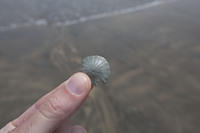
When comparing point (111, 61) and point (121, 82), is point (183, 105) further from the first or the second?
point (111, 61)

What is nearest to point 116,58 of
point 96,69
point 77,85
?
point 96,69

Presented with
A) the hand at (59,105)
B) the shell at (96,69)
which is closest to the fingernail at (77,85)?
the hand at (59,105)

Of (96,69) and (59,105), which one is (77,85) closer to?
(59,105)

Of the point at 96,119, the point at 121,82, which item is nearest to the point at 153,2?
the point at 121,82

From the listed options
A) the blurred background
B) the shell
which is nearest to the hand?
the shell

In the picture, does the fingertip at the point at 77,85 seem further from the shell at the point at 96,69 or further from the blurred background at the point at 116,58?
the blurred background at the point at 116,58

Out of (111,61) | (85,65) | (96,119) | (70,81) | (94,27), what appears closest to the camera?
(70,81)

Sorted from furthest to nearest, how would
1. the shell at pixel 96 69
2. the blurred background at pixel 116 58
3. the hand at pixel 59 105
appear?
1. the blurred background at pixel 116 58
2. the shell at pixel 96 69
3. the hand at pixel 59 105
